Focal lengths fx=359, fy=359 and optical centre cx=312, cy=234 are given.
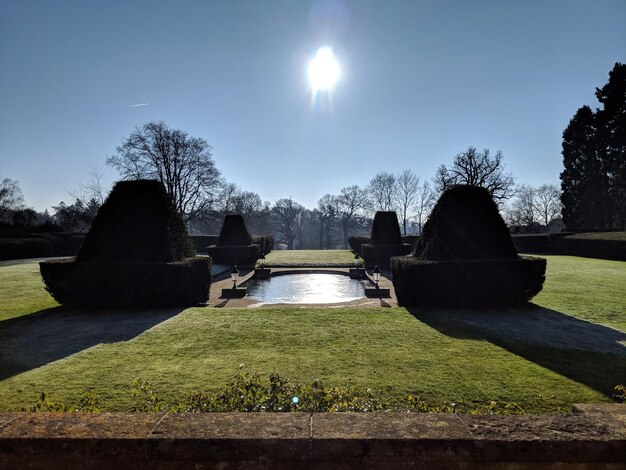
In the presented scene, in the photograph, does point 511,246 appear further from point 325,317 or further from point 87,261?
point 87,261

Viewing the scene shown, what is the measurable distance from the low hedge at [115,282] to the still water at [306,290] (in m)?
3.30

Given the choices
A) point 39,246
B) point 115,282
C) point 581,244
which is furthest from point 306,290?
point 39,246

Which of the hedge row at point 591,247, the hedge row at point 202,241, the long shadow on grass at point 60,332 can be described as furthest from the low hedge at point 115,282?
the hedge row at point 202,241

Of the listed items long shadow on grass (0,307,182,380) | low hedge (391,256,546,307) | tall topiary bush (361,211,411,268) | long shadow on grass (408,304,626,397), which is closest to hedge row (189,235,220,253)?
tall topiary bush (361,211,411,268)

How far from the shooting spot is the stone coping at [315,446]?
190 cm

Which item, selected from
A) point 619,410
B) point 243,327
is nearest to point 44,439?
point 619,410

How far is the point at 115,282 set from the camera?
9633 millimetres

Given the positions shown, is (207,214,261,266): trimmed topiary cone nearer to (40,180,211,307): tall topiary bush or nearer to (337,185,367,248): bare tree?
(40,180,211,307): tall topiary bush

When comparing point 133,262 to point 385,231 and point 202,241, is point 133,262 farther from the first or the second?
point 202,241

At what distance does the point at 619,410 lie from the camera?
2510 mm

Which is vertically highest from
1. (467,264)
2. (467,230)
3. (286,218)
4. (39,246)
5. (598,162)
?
(598,162)

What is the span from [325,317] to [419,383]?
3803 millimetres

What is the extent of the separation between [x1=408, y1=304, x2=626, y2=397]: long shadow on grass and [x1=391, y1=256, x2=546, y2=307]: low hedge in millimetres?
413

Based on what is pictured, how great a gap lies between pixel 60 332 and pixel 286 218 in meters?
60.9
